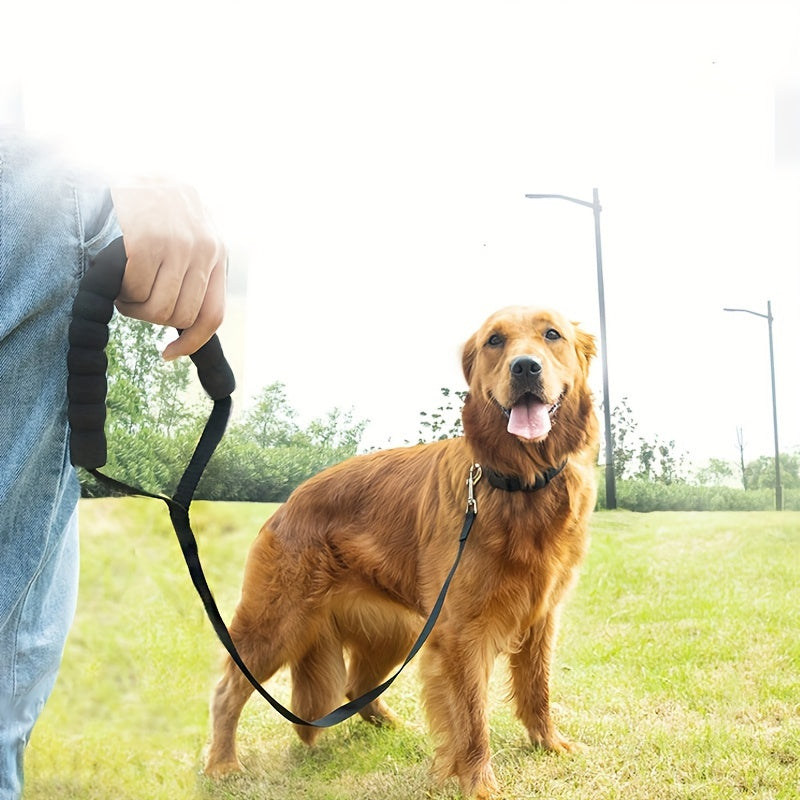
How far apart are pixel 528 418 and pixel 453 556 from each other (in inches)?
11.8

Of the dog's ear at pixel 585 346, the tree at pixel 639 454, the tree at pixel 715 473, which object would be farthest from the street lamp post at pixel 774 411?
the dog's ear at pixel 585 346

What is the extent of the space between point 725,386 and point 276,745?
124 cm

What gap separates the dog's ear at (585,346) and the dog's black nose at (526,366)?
16cm

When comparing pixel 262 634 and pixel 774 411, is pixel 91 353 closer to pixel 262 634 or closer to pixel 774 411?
pixel 262 634

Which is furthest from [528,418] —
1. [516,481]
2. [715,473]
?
[715,473]

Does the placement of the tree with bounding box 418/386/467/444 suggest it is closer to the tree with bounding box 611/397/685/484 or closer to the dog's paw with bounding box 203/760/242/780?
the tree with bounding box 611/397/685/484

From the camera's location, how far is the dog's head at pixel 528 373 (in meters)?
1.28

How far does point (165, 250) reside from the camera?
1.31 feet

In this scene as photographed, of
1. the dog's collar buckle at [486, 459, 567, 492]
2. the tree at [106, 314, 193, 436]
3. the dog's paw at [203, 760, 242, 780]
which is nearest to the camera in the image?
the dog's collar buckle at [486, 459, 567, 492]

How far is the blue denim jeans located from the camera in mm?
357

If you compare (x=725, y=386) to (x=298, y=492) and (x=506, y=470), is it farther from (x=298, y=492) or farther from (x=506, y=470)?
(x=298, y=492)

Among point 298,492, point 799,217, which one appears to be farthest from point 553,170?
point 298,492

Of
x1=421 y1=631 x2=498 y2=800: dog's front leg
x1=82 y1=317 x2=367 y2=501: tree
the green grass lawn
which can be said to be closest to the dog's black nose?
the green grass lawn

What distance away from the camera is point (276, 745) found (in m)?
1.61
